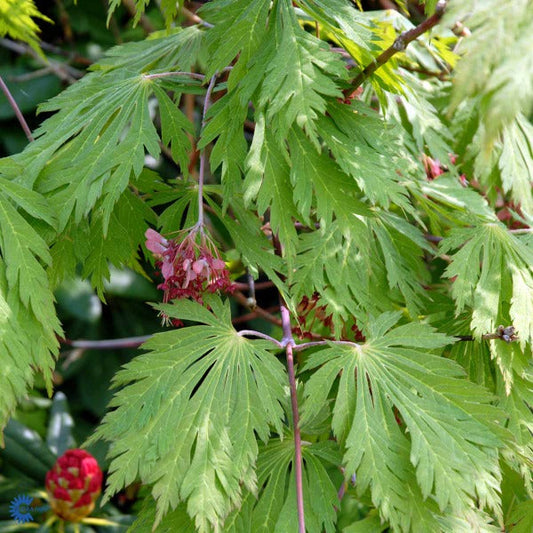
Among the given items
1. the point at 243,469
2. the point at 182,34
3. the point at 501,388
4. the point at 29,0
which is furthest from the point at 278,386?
the point at 29,0

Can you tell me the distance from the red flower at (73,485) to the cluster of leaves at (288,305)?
94 centimetres

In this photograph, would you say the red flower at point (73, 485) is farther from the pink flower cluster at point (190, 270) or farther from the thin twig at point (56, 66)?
the thin twig at point (56, 66)

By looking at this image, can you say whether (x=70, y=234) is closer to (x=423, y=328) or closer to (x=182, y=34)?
(x=182, y=34)

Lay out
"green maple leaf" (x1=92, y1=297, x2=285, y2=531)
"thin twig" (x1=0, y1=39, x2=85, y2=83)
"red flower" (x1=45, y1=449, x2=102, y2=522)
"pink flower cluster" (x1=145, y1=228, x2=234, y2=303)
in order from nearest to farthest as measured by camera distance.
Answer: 1. "green maple leaf" (x1=92, y1=297, x2=285, y2=531)
2. "pink flower cluster" (x1=145, y1=228, x2=234, y2=303)
3. "red flower" (x1=45, y1=449, x2=102, y2=522)
4. "thin twig" (x1=0, y1=39, x2=85, y2=83)

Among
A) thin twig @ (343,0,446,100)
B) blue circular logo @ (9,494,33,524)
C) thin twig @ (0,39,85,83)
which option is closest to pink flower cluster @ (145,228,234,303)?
thin twig @ (343,0,446,100)

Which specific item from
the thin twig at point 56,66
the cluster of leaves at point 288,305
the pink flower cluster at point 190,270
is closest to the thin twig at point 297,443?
the cluster of leaves at point 288,305

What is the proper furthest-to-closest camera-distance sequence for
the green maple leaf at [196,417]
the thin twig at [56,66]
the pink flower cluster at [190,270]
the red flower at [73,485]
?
1. the thin twig at [56,66]
2. the red flower at [73,485]
3. the pink flower cluster at [190,270]
4. the green maple leaf at [196,417]

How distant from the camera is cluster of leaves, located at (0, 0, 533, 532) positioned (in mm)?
841

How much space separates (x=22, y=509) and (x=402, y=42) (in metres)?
1.56

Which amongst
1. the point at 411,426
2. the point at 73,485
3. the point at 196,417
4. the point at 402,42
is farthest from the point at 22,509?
the point at 402,42

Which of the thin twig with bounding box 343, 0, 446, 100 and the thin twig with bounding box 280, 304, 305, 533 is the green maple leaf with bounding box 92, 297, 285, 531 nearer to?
the thin twig with bounding box 280, 304, 305, 533

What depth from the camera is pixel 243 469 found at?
0.83 m

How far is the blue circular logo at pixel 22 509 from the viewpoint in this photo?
1.86 m

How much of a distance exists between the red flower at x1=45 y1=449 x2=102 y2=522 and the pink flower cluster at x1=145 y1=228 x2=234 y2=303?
104cm
